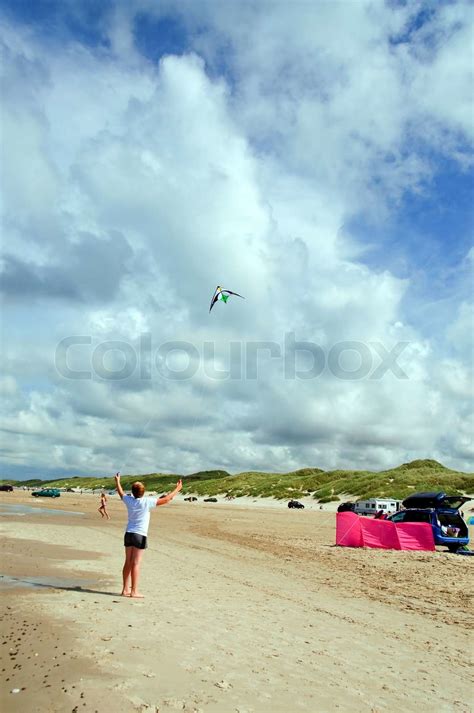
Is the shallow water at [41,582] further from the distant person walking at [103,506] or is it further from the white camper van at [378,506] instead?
the white camper van at [378,506]

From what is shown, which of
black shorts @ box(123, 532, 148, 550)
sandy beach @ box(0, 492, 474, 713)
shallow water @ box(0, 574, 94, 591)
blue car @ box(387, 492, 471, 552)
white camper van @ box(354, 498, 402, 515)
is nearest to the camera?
sandy beach @ box(0, 492, 474, 713)

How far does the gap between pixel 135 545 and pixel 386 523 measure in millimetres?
14486

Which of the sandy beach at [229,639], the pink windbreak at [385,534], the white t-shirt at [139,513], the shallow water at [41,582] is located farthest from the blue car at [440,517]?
the white t-shirt at [139,513]

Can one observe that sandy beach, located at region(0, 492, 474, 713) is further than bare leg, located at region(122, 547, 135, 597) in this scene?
No

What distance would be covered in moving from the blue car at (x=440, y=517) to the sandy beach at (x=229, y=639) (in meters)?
5.79

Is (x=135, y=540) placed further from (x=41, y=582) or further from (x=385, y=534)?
(x=385, y=534)

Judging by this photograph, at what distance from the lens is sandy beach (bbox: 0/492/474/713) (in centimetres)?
528

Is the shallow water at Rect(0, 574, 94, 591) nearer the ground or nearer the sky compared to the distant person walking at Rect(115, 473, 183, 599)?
nearer the ground

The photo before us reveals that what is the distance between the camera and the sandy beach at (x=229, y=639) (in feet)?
17.3

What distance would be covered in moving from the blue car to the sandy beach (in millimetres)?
5791

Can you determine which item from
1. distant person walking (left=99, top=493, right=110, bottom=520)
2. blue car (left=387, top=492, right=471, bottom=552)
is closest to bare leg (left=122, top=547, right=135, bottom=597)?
blue car (left=387, top=492, right=471, bottom=552)

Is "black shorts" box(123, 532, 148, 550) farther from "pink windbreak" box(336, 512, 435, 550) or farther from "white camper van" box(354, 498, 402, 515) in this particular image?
"white camper van" box(354, 498, 402, 515)

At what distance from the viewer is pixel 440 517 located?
21.9 m

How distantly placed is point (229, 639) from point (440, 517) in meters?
16.9
